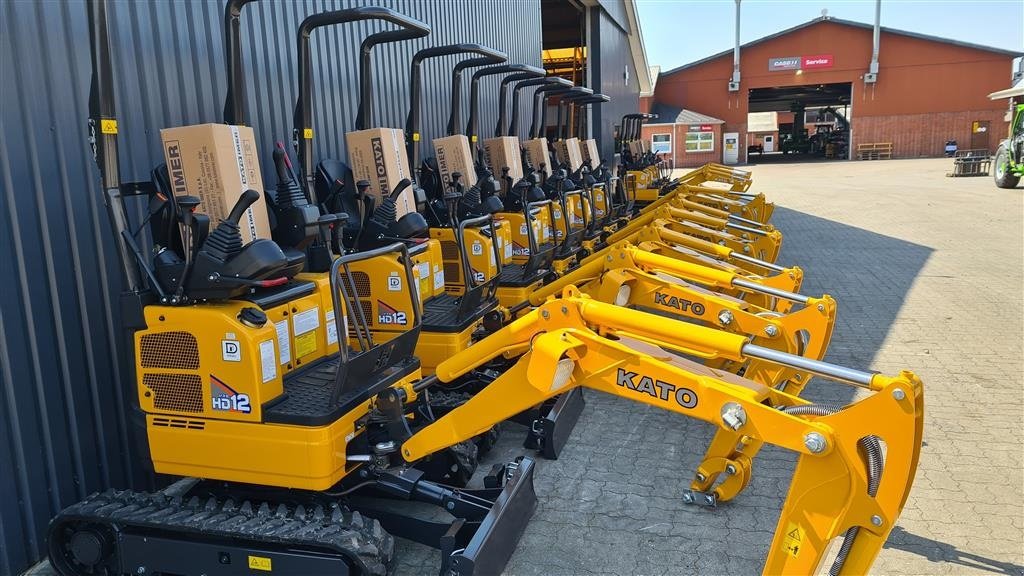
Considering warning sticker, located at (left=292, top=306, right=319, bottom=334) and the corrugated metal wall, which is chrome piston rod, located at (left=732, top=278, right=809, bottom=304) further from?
the corrugated metal wall

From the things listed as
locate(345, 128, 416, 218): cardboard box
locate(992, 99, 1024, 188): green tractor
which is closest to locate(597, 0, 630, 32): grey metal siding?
locate(992, 99, 1024, 188): green tractor

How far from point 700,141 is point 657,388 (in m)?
45.5

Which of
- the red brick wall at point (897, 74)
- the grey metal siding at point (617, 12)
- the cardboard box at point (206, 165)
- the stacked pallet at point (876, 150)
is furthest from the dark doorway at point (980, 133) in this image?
the cardboard box at point (206, 165)

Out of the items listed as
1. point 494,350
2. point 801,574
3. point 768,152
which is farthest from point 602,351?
point 768,152

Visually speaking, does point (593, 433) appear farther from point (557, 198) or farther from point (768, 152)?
point (768, 152)

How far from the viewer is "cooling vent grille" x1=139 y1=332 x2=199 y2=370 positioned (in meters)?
3.80

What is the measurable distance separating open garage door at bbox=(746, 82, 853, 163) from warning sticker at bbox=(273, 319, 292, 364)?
159ft

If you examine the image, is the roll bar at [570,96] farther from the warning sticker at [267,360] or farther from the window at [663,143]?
the window at [663,143]

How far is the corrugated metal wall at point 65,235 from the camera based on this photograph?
3986mm

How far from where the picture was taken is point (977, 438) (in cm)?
553

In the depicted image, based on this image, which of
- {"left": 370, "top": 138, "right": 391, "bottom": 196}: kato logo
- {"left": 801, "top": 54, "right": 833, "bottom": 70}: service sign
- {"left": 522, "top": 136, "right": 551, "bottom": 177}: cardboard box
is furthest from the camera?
{"left": 801, "top": 54, "right": 833, "bottom": 70}: service sign

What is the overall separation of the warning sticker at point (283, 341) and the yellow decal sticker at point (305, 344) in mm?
92

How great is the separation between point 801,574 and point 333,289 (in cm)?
237

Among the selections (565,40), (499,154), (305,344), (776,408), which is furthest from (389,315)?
(565,40)
